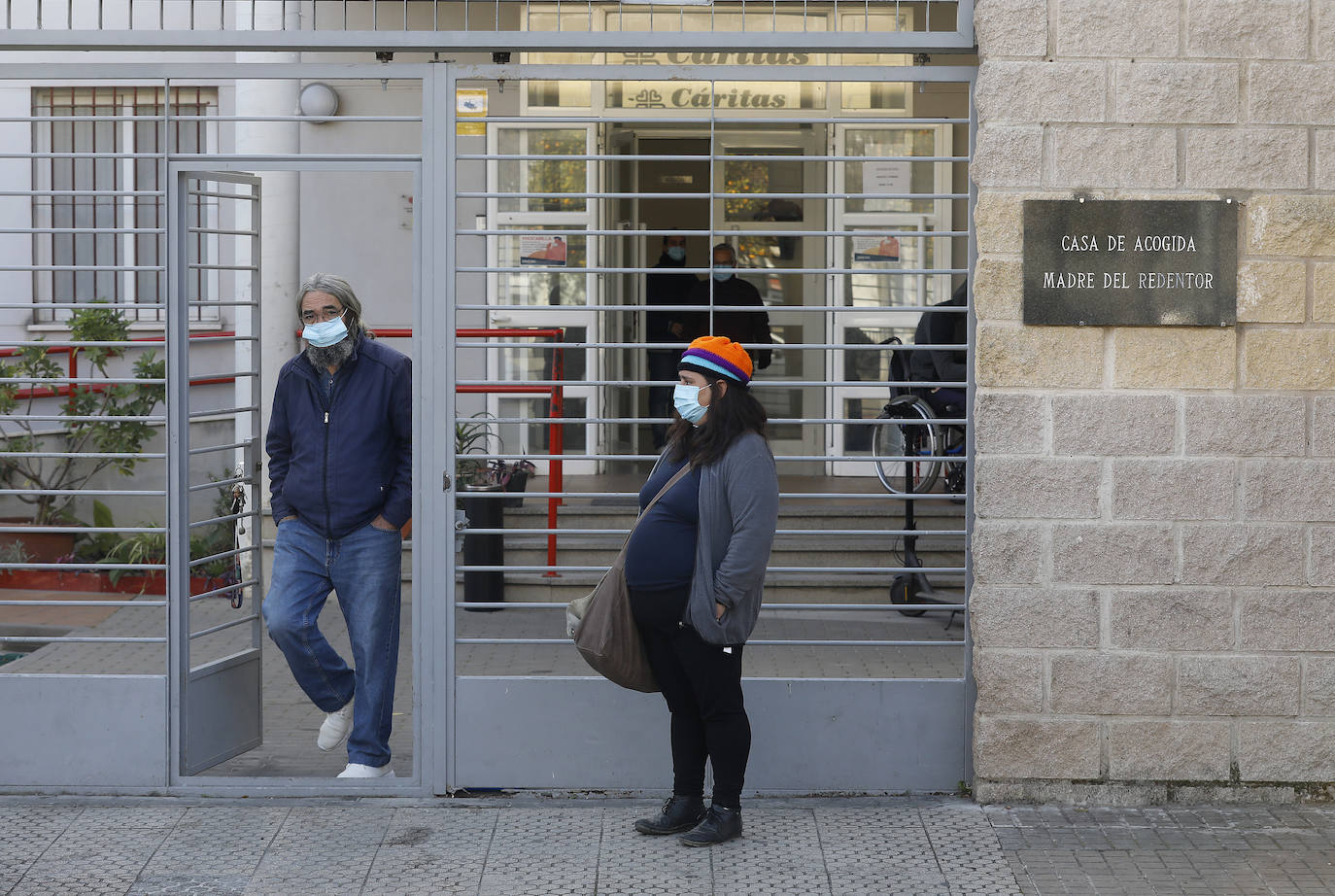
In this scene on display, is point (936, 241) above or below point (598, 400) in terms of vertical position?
above

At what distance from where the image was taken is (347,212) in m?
11.6

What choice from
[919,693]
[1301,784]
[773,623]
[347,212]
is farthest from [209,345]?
[1301,784]

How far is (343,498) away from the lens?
571cm

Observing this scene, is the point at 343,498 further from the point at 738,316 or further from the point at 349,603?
the point at 738,316

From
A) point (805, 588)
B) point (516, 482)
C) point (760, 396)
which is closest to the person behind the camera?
point (805, 588)

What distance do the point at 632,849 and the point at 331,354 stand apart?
2.22 m

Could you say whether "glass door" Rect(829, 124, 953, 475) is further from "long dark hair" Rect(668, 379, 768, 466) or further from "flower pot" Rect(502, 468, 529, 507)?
"long dark hair" Rect(668, 379, 768, 466)

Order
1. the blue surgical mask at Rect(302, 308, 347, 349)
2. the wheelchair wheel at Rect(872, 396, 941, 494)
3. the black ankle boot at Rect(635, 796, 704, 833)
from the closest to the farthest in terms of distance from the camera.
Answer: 1. the black ankle boot at Rect(635, 796, 704, 833)
2. the blue surgical mask at Rect(302, 308, 347, 349)
3. the wheelchair wheel at Rect(872, 396, 941, 494)

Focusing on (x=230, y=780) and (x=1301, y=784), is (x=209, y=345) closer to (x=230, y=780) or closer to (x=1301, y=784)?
(x=230, y=780)

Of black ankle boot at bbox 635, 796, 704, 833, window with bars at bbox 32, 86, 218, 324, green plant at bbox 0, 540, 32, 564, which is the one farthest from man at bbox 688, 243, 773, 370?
black ankle boot at bbox 635, 796, 704, 833

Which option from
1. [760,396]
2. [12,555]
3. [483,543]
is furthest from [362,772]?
[760,396]

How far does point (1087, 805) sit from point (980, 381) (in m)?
1.69

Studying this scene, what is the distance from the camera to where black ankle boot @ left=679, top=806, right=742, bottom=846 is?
5.23 meters

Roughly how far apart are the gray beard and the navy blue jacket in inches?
2.1
